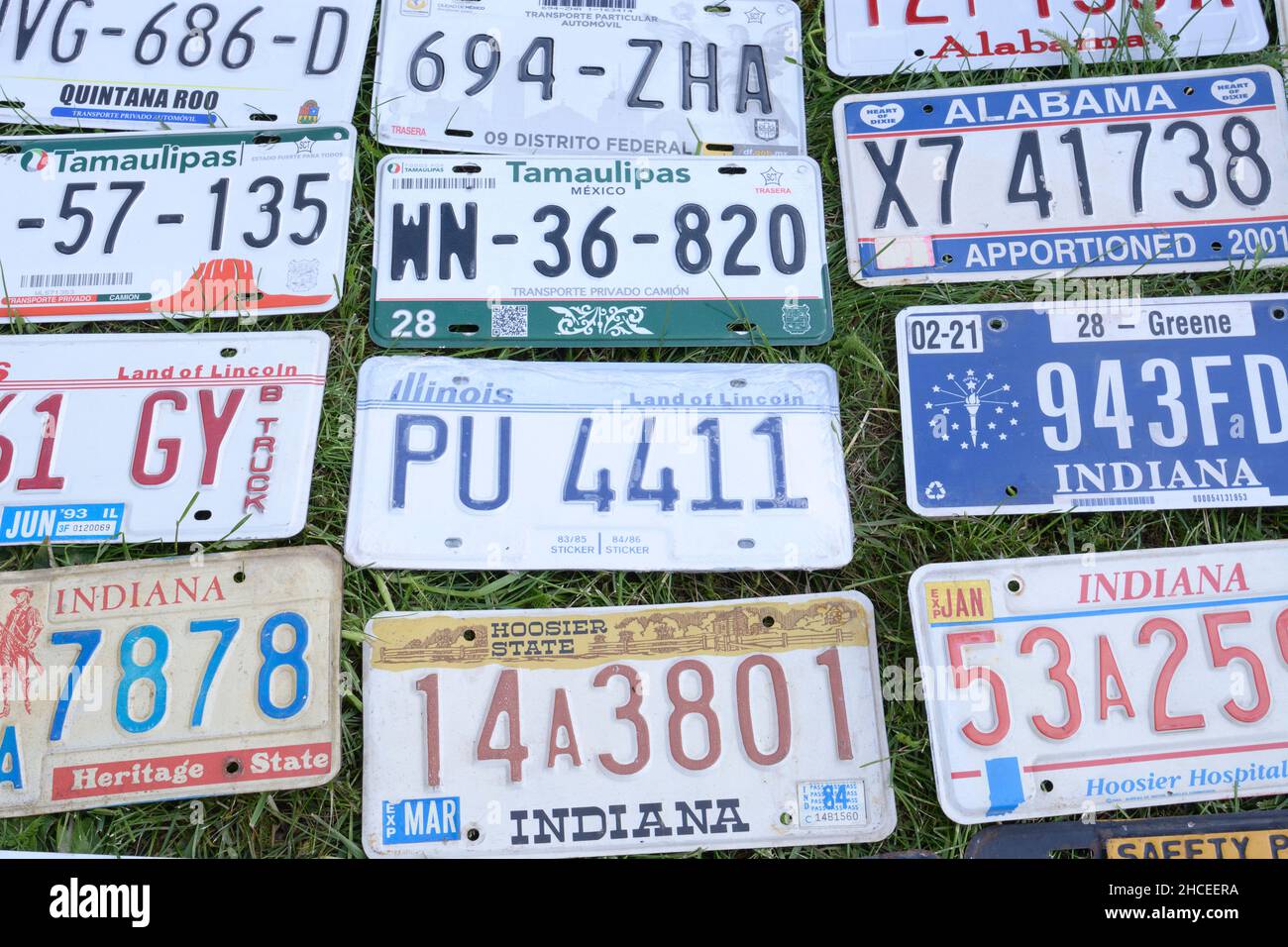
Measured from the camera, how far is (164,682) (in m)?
1.71

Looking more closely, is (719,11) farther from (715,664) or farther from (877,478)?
(715,664)

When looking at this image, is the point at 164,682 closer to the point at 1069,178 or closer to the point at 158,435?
the point at 158,435

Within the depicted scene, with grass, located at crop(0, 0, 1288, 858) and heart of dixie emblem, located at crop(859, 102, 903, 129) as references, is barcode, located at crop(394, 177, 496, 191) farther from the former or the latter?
heart of dixie emblem, located at crop(859, 102, 903, 129)

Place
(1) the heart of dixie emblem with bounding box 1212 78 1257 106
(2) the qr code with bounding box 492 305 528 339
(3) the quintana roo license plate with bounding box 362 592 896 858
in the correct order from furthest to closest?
(1) the heart of dixie emblem with bounding box 1212 78 1257 106 → (2) the qr code with bounding box 492 305 528 339 → (3) the quintana roo license plate with bounding box 362 592 896 858

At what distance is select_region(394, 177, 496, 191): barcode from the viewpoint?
6.49 feet

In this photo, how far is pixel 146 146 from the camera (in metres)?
2.03

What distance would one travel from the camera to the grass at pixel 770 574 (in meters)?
1.73

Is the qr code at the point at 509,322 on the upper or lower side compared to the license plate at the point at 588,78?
lower

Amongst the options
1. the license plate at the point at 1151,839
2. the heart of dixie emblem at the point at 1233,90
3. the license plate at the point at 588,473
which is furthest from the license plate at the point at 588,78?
the license plate at the point at 1151,839

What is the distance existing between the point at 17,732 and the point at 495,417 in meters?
1.00

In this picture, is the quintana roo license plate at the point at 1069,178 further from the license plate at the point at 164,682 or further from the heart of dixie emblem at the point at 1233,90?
the license plate at the point at 164,682

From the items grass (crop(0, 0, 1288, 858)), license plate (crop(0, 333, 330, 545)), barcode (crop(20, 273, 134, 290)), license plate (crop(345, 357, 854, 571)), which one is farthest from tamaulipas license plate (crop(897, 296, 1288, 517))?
barcode (crop(20, 273, 134, 290))
